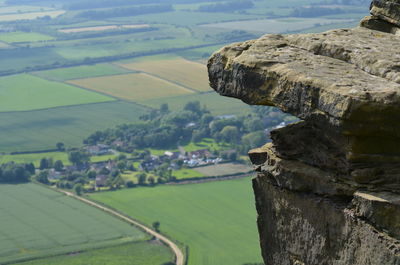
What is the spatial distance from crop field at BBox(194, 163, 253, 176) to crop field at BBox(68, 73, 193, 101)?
154ft

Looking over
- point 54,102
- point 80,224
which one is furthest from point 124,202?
point 54,102

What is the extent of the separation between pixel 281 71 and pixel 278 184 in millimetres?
1825

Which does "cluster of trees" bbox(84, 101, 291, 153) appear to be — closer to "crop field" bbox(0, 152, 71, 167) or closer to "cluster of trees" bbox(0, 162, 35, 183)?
"crop field" bbox(0, 152, 71, 167)

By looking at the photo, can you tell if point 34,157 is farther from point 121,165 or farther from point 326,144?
point 326,144

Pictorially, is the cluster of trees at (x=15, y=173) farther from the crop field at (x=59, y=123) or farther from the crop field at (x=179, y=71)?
the crop field at (x=179, y=71)

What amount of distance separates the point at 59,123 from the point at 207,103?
28328 millimetres

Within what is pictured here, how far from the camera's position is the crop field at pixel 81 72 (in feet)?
575

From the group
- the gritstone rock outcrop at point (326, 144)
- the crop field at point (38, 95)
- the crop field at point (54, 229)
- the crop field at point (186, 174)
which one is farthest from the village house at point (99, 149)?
the gritstone rock outcrop at point (326, 144)

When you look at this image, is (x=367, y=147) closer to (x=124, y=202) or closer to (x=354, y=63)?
(x=354, y=63)

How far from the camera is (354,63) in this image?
12508 mm

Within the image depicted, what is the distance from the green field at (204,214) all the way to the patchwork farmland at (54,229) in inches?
148

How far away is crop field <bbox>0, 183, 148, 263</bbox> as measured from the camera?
74.1 meters

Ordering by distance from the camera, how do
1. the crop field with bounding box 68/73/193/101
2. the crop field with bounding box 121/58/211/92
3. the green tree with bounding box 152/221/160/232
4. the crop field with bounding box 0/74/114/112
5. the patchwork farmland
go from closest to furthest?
the patchwork farmland
the green tree with bounding box 152/221/160/232
the crop field with bounding box 0/74/114/112
the crop field with bounding box 68/73/193/101
the crop field with bounding box 121/58/211/92

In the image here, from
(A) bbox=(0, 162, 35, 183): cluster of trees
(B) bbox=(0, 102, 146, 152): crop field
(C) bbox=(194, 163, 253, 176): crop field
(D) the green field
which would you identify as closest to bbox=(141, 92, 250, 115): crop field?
(B) bbox=(0, 102, 146, 152): crop field
